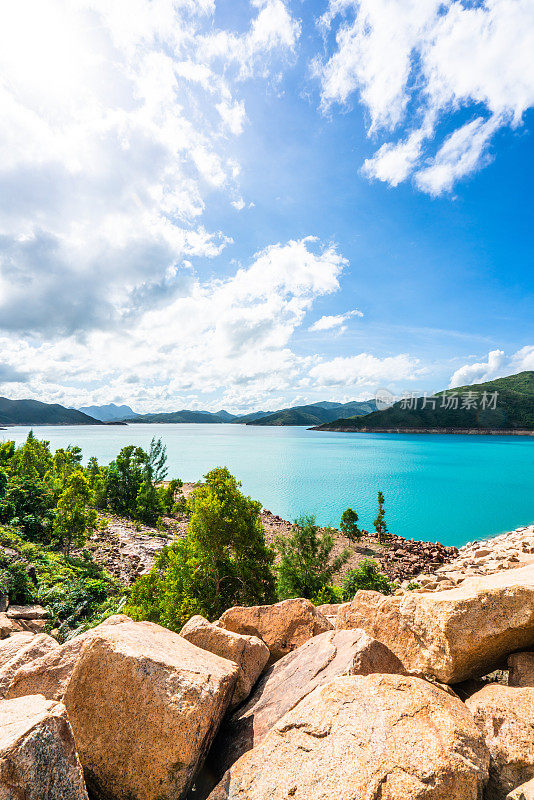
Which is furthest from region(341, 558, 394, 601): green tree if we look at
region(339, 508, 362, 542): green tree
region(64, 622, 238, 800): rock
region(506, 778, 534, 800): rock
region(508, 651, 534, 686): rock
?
region(339, 508, 362, 542): green tree

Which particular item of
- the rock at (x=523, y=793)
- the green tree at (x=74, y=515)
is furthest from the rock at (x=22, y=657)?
the green tree at (x=74, y=515)

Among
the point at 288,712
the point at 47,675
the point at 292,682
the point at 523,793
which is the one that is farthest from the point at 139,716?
the point at 523,793

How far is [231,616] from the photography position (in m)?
9.43

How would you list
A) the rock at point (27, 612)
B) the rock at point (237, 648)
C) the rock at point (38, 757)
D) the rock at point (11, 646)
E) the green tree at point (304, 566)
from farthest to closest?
the green tree at point (304, 566)
the rock at point (27, 612)
the rock at point (11, 646)
the rock at point (237, 648)
the rock at point (38, 757)

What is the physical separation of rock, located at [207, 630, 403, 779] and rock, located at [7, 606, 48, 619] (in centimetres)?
1724

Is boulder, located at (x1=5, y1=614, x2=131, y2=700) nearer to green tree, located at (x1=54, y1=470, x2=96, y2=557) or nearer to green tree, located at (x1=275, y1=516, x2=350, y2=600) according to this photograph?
green tree, located at (x1=275, y1=516, x2=350, y2=600)

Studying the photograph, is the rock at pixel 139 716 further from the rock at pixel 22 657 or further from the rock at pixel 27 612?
the rock at pixel 27 612

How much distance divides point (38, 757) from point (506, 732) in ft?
18.2

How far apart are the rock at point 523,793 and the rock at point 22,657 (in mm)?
7464

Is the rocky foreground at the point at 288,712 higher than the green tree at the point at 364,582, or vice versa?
the rocky foreground at the point at 288,712

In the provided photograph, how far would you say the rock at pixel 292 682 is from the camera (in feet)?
18.4

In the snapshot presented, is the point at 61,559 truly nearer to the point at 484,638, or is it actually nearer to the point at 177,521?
the point at 177,521

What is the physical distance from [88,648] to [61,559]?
2923cm

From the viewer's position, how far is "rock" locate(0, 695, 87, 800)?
3.50 meters
